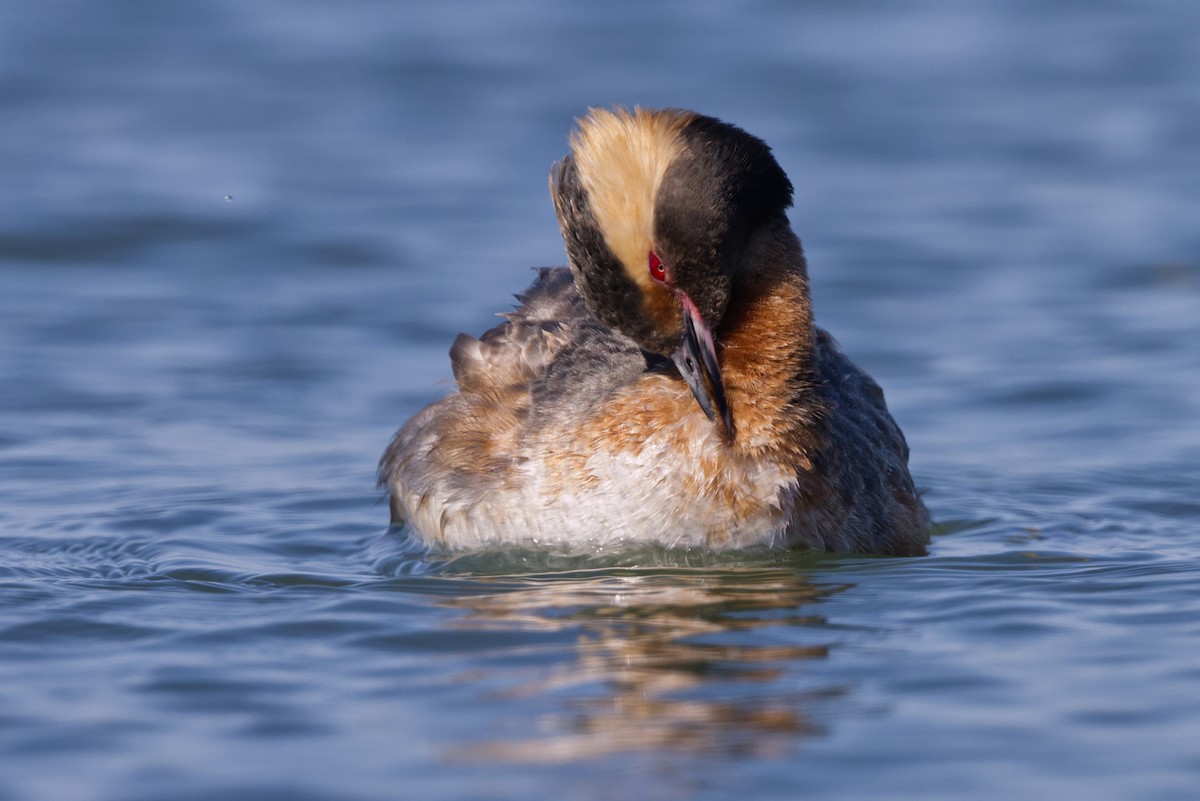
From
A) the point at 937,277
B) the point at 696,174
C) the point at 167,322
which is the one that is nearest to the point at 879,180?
the point at 937,277

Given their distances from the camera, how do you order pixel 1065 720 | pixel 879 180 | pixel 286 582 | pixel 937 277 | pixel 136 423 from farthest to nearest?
pixel 879 180
pixel 937 277
pixel 136 423
pixel 286 582
pixel 1065 720

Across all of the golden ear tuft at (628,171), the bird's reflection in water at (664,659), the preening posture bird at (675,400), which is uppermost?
the golden ear tuft at (628,171)

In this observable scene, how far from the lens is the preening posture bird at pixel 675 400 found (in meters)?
9.24

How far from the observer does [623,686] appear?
7.74 m

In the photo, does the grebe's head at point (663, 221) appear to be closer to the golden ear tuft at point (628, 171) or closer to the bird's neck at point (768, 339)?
the golden ear tuft at point (628, 171)

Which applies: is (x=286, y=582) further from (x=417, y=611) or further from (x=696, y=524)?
(x=696, y=524)

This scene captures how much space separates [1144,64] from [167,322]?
1111 centimetres

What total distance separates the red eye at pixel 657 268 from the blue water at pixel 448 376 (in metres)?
1.39

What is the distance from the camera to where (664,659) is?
808cm

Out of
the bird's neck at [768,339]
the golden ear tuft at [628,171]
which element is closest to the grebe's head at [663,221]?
the golden ear tuft at [628,171]

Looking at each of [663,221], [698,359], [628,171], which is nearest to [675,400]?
[698,359]

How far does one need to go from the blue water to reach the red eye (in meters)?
1.39

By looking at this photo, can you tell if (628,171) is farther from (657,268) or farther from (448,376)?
(448,376)

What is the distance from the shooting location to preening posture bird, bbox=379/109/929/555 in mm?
9242
